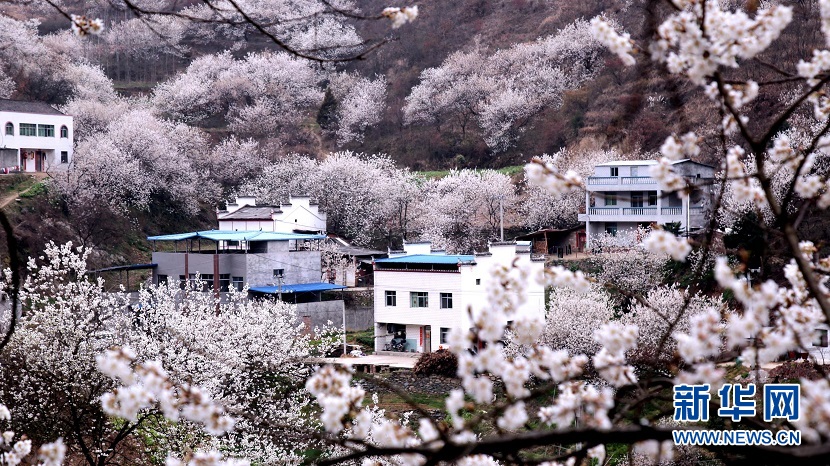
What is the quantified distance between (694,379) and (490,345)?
24.1 inches

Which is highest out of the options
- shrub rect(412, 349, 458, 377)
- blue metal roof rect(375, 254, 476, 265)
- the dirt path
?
the dirt path

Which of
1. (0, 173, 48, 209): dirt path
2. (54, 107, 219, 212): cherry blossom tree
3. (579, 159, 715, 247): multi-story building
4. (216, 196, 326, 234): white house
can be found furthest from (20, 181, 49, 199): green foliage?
(579, 159, 715, 247): multi-story building

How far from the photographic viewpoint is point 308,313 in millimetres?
27891

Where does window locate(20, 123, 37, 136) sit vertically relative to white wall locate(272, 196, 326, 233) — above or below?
above

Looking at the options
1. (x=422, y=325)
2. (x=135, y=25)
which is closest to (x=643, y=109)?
(x=422, y=325)

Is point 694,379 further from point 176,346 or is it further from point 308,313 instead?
point 308,313

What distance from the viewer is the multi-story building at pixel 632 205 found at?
32500mm

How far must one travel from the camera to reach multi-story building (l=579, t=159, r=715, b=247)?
32.5 m

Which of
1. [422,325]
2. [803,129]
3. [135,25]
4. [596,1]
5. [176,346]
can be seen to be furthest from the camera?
[135,25]

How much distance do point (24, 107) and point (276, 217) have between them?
14062mm

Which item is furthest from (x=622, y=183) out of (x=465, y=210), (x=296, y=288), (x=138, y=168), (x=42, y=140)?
(x=42, y=140)

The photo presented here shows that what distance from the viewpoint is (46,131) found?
132 feet

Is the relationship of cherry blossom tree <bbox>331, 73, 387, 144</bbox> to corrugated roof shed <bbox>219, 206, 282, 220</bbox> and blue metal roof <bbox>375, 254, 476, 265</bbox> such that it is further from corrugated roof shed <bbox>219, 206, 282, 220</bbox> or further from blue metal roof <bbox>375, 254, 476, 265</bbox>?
blue metal roof <bbox>375, 254, 476, 265</bbox>

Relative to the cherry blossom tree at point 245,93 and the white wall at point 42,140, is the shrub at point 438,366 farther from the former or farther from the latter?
the cherry blossom tree at point 245,93
